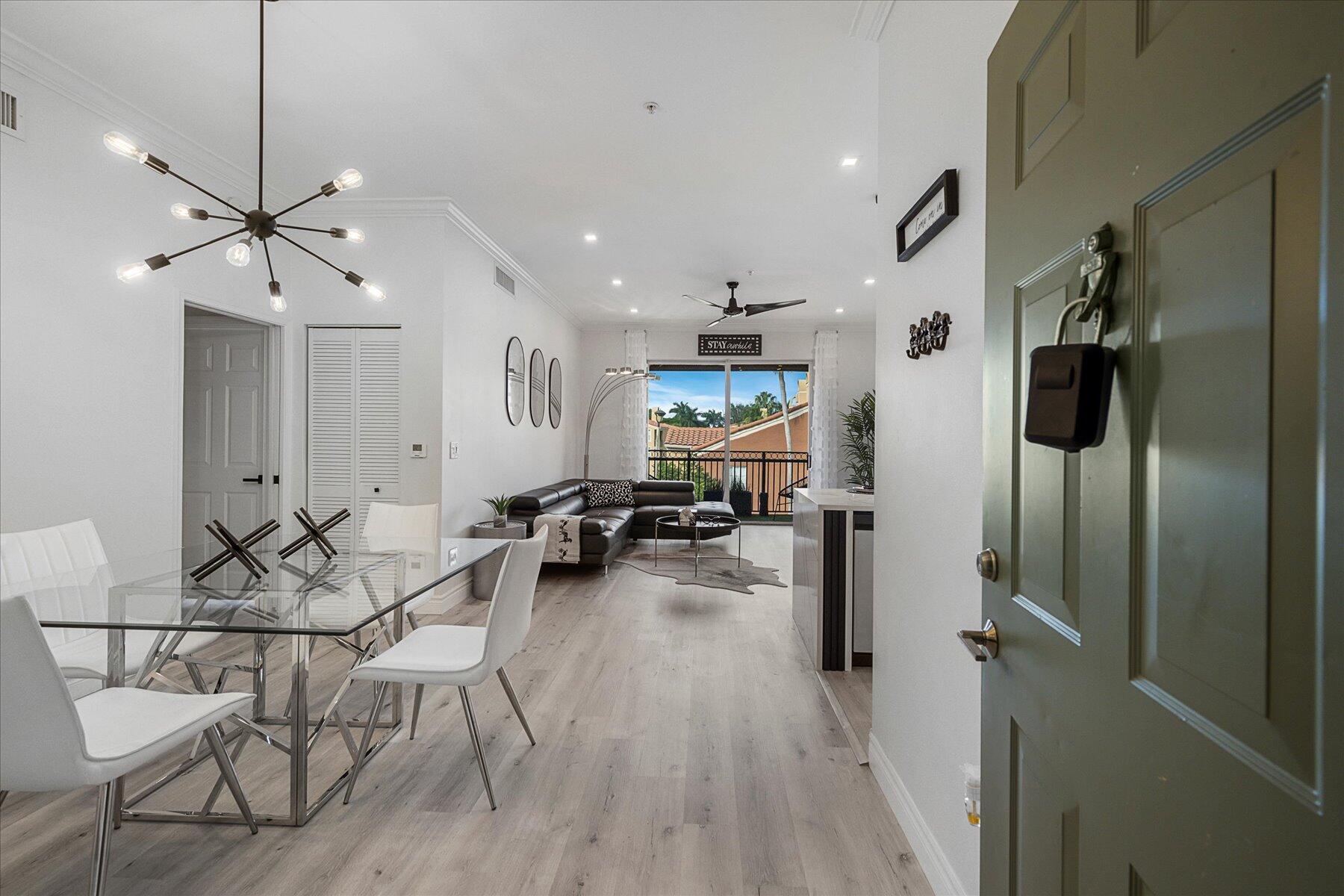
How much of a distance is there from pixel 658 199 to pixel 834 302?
378cm

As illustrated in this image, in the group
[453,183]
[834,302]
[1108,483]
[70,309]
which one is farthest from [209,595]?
[834,302]

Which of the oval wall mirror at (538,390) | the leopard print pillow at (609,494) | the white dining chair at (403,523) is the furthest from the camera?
the leopard print pillow at (609,494)

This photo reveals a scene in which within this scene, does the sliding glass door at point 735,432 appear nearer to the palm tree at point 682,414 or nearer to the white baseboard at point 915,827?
the palm tree at point 682,414

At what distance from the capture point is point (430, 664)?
2.11 m

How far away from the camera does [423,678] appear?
207 centimetres

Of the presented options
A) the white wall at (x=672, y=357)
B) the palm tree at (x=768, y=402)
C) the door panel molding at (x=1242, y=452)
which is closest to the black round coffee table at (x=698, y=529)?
the white wall at (x=672, y=357)

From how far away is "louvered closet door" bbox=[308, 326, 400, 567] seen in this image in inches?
177

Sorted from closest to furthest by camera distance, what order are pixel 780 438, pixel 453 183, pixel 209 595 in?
1. pixel 209 595
2. pixel 453 183
3. pixel 780 438

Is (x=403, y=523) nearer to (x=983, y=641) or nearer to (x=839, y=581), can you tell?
(x=839, y=581)

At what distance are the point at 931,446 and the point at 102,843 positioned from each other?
7.77 ft

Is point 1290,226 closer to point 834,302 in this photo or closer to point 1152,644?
point 1152,644

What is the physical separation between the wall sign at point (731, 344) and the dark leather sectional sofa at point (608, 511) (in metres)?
2.18

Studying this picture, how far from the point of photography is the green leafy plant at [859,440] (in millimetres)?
8039

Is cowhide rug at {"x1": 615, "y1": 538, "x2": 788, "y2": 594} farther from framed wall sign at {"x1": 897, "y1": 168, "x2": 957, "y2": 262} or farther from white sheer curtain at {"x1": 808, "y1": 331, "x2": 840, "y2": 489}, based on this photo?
framed wall sign at {"x1": 897, "y1": 168, "x2": 957, "y2": 262}
